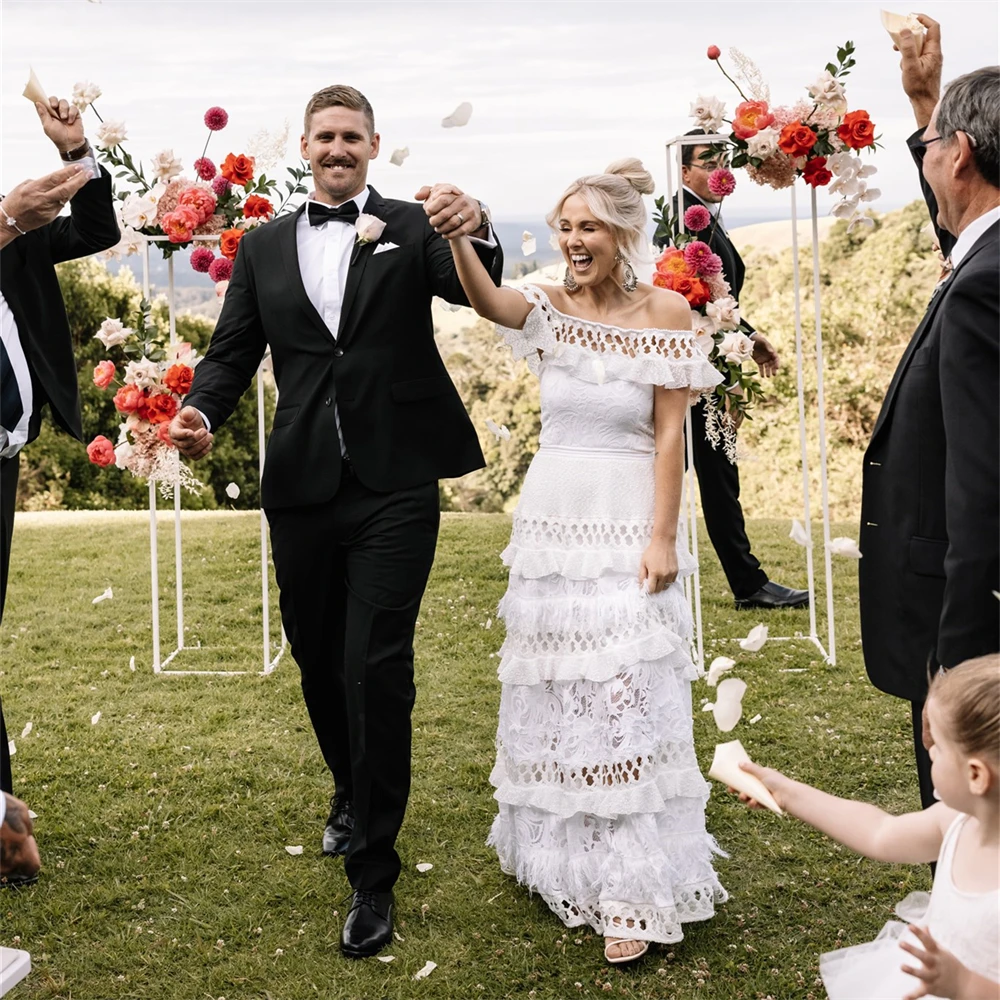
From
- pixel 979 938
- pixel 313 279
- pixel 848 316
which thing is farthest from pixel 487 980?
pixel 848 316

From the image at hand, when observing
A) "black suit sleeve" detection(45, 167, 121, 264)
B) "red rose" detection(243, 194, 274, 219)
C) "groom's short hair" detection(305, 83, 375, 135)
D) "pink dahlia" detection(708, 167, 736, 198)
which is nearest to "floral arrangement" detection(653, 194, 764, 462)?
"pink dahlia" detection(708, 167, 736, 198)

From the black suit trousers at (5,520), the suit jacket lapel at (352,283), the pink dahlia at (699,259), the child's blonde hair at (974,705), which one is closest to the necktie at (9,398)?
the black suit trousers at (5,520)

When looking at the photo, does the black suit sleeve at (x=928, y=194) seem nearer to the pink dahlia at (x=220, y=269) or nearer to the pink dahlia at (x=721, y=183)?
the pink dahlia at (x=721, y=183)

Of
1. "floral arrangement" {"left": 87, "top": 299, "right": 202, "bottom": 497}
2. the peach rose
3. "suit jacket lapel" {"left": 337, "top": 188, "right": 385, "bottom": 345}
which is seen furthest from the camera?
"floral arrangement" {"left": 87, "top": 299, "right": 202, "bottom": 497}

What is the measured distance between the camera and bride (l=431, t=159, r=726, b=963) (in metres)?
3.74

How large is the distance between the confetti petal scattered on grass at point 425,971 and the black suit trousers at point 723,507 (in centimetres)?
427

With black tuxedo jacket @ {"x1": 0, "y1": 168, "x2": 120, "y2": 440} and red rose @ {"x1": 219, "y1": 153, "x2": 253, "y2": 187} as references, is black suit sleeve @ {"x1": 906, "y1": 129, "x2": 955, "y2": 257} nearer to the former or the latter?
black tuxedo jacket @ {"x1": 0, "y1": 168, "x2": 120, "y2": 440}

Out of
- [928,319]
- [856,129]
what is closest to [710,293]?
[856,129]

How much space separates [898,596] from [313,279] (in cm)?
204

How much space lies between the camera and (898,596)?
292 cm

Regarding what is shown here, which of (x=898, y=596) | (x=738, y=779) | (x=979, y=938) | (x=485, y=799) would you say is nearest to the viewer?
(x=979, y=938)

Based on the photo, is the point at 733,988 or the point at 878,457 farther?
the point at 733,988

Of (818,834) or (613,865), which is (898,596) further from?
(818,834)

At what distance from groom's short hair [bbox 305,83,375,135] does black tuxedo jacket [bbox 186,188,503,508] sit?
11.9 inches
